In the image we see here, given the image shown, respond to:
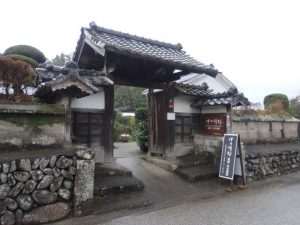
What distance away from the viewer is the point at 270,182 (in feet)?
27.4

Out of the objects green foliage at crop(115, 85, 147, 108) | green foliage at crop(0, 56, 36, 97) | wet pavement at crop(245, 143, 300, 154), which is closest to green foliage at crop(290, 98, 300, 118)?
wet pavement at crop(245, 143, 300, 154)

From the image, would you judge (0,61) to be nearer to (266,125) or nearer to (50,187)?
(50,187)

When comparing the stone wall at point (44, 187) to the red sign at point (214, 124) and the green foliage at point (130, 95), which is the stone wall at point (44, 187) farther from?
the green foliage at point (130, 95)

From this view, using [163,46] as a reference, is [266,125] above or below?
below

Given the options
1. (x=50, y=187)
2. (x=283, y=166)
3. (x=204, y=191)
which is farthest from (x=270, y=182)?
(x=50, y=187)

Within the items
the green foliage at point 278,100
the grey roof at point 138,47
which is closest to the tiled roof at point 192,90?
the grey roof at point 138,47

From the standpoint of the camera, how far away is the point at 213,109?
32.0 feet

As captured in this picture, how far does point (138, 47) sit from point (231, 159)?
4.84 m

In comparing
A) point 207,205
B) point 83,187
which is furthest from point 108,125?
point 207,205

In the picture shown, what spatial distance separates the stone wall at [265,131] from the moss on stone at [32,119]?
22.9ft

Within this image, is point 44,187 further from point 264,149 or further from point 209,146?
point 264,149

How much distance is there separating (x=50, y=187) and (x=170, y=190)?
345cm

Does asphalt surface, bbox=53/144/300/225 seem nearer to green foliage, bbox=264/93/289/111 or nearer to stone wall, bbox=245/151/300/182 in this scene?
stone wall, bbox=245/151/300/182

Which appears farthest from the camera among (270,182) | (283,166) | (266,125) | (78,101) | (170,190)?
(266,125)
